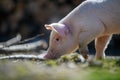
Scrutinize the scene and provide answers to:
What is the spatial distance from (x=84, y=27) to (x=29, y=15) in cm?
602

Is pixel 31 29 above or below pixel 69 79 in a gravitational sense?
above

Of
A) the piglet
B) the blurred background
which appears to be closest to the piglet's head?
the piglet

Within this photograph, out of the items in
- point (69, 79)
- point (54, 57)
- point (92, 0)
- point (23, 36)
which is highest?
point (23, 36)

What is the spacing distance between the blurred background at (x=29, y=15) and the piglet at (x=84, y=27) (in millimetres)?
4842

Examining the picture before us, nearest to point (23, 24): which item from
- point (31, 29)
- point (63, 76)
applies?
point (31, 29)

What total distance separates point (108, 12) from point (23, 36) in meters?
5.77

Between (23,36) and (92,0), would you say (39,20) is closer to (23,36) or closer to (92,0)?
(23,36)

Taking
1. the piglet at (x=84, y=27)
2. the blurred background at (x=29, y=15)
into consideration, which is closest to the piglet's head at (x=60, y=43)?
the piglet at (x=84, y=27)

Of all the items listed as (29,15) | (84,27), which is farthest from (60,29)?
(29,15)

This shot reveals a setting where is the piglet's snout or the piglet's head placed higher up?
the piglet's head

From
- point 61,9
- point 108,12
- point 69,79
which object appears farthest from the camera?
point 61,9

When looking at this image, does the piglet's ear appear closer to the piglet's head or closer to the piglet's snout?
the piglet's head

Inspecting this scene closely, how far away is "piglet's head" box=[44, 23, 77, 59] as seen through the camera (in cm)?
779

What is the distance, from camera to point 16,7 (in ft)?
43.5
